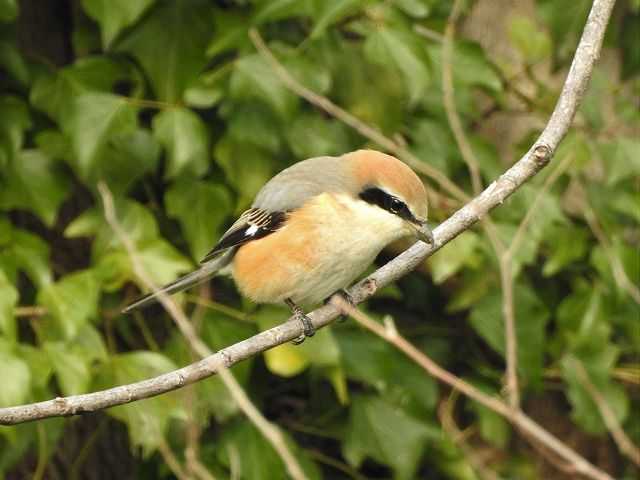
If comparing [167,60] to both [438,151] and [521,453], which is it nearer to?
[438,151]

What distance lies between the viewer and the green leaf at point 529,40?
415 centimetres

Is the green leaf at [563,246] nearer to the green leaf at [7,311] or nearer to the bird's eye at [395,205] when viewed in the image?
the bird's eye at [395,205]

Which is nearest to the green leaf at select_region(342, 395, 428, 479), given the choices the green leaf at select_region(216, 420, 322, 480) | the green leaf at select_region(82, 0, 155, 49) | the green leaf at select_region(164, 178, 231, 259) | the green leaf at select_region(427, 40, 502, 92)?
the green leaf at select_region(216, 420, 322, 480)

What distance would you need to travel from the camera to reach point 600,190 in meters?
4.33

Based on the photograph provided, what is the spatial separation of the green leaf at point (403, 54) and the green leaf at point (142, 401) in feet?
4.05

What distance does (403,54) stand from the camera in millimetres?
3623

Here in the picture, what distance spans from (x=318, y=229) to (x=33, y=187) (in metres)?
1.27

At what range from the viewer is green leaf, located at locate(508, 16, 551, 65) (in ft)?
13.6

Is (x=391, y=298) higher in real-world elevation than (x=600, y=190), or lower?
lower

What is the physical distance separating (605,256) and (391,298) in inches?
34.0

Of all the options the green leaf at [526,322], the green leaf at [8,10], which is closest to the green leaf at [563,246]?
the green leaf at [526,322]

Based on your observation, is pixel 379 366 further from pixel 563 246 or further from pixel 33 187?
pixel 33 187

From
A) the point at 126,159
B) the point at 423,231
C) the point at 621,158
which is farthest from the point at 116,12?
the point at 621,158

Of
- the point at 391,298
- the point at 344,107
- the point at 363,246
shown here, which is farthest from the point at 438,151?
the point at 363,246
